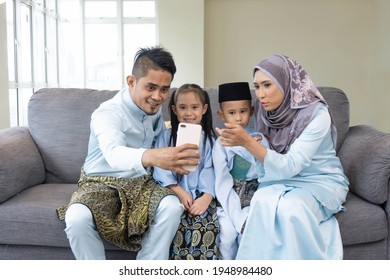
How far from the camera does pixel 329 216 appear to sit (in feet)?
5.58

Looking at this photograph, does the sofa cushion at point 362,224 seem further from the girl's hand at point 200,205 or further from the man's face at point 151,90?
the man's face at point 151,90

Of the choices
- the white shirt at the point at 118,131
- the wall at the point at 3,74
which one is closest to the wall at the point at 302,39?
the wall at the point at 3,74

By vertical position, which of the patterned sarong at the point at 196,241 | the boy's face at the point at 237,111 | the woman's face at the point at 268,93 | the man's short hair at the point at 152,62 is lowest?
the patterned sarong at the point at 196,241

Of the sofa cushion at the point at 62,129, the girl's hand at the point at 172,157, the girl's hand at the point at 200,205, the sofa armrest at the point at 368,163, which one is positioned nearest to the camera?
the girl's hand at the point at 172,157

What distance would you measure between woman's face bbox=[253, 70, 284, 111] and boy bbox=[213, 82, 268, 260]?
109 mm

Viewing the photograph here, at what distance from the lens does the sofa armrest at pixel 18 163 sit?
6.24 ft

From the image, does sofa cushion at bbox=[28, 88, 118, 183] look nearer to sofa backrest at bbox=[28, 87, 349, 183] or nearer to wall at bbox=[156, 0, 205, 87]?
sofa backrest at bbox=[28, 87, 349, 183]

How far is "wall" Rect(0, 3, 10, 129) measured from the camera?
4.40 metres

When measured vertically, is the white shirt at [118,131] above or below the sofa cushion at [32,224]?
above

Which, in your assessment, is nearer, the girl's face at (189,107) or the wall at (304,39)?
the girl's face at (189,107)

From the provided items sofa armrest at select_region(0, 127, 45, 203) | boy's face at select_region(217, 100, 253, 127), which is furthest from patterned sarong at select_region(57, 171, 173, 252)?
boy's face at select_region(217, 100, 253, 127)

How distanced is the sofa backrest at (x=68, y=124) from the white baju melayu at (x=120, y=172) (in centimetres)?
42
